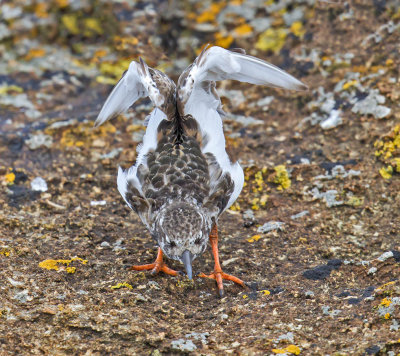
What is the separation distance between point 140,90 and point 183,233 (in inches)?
77.6

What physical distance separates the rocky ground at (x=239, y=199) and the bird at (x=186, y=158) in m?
0.44

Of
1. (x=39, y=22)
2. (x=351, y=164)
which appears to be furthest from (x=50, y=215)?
(x=39, y=22)

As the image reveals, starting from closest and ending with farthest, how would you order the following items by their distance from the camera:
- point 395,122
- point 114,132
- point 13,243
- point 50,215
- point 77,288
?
point 77,288
point 13,243
point 50,215
point 395,122
point 114,132

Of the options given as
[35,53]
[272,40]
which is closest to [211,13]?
[272,40]

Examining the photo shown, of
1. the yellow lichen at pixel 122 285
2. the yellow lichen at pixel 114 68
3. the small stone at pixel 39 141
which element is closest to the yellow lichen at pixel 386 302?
the yellow lichen at pixel 122 285

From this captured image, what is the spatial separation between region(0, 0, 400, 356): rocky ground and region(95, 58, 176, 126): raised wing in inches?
41.5

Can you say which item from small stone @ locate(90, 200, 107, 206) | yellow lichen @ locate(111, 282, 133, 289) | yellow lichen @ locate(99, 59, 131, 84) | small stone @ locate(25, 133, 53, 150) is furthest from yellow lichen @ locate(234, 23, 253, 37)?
yellow lichen @ locate(111, 282, 133, 289)

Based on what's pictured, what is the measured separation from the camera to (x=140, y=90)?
246 inches

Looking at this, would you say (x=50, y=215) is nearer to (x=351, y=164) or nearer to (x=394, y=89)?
(x=351, y=164)

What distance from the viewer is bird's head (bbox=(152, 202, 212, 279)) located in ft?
16.9

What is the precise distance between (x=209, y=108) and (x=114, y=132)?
71.8 inches

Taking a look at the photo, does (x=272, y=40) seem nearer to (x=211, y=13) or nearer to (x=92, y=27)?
(x=211, y=13)

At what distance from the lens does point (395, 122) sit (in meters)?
6.71

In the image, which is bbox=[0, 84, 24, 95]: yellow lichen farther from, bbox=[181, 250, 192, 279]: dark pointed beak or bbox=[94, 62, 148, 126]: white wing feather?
bbox=[181, 250, 192, 279]: dark pointed beak
